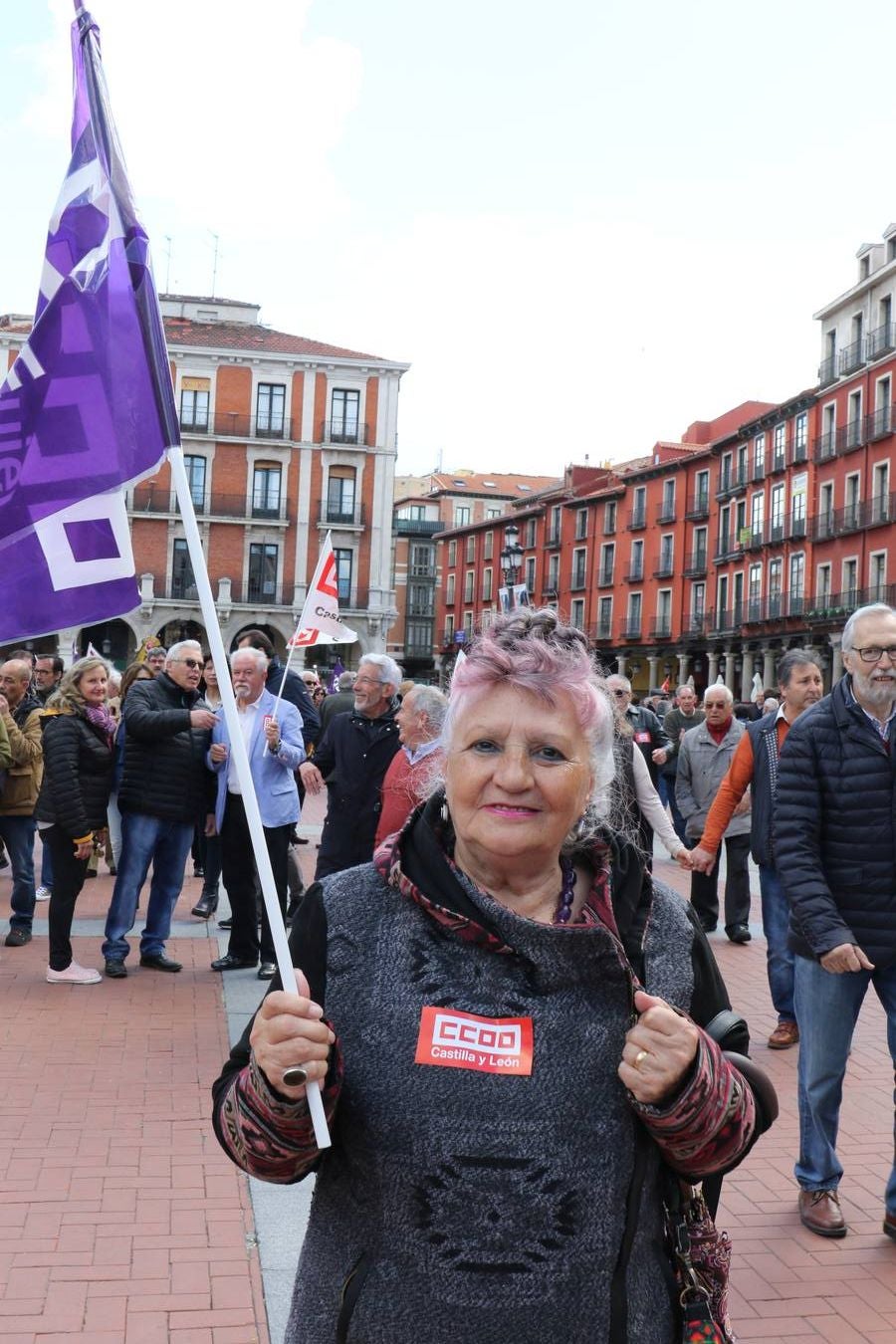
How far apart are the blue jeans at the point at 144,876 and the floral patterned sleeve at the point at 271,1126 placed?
565 centimetres

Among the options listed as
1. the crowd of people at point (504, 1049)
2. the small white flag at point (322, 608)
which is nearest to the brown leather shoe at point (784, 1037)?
the crowd of people at point (504, 1049)

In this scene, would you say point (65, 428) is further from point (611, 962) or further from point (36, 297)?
point (611, 962)

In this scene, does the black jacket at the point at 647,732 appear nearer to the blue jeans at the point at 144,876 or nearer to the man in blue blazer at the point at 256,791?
the man in blue blazer at the point at 256,791

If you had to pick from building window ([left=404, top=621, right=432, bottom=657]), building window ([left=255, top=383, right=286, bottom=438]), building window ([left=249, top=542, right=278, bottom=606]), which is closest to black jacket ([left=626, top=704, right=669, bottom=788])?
building window ([left=249, top=542, right=278, bottom=606])

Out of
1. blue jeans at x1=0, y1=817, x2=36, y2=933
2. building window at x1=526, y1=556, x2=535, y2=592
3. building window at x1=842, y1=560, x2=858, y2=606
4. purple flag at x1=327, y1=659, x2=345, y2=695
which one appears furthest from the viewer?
building window at x1=526, y1=556, x2=535, y2=592

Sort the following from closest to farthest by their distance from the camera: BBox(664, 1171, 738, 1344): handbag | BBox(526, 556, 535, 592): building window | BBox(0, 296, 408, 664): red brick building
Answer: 1. BBox(664, 1171, 738, 1344): handbag
2. BBox(0, 296, 408, 664): red brick building
3. BBox(526, 556, 535, 592): building window

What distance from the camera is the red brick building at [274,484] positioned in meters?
48.8

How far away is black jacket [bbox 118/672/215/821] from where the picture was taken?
24.3ft

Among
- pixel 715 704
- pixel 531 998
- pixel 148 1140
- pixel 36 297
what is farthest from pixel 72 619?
pixel 715 704

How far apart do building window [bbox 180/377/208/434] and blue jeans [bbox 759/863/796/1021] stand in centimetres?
4460

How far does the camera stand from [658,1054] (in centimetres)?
169

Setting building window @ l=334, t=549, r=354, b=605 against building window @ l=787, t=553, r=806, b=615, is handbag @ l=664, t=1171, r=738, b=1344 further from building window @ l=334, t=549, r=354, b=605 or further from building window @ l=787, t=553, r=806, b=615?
building window @ l=334, t=549, r=354, b=605

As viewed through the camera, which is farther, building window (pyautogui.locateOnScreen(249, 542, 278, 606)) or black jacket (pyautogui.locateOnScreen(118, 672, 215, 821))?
building window (pyautogui.locateOnScreen(249, 542, 278, 606))

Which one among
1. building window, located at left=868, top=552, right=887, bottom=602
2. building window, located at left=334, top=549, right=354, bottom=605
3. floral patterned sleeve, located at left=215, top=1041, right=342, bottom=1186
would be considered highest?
building window, located at left=334, top=549, right=354, bottom=605
